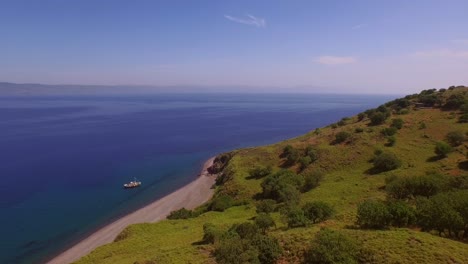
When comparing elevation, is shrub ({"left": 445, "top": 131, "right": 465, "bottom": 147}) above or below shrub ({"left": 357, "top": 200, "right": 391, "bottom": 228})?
above

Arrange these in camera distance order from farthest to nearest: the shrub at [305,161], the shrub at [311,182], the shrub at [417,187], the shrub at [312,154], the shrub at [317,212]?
the shrub at [312,154] → the shrub at [305,161] → the shrub at [311,182] → the shrub at [417,187] → the shrub at [317,212]

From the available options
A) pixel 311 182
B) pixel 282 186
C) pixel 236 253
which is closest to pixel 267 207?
pixel 282 186

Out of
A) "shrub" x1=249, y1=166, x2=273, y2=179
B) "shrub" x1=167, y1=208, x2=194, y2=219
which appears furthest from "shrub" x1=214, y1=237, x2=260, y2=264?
"shrub" x1=249, y1=166, x2=273, y2=179

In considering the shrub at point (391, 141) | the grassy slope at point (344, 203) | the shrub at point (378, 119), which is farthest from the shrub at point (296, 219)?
the shrub at point (378, 119)

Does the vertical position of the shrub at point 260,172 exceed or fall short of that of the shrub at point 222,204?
it exceeds it

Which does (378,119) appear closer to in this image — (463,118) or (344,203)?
(463,118)

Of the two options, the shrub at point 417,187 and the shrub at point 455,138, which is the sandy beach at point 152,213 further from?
the shrub at point 455,138

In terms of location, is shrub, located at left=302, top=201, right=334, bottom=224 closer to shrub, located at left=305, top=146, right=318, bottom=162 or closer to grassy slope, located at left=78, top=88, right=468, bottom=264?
grassy slope, located at left=78, top=88, right=468, bottom=264

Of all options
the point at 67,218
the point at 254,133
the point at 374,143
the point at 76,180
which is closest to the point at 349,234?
the point at 374,143
